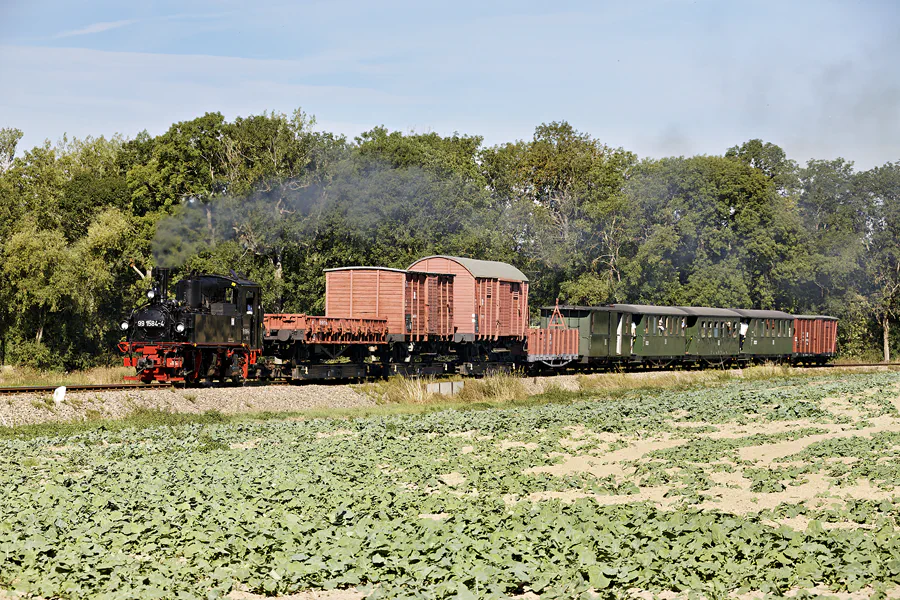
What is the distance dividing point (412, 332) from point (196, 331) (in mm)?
9017

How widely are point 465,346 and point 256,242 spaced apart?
12396mm

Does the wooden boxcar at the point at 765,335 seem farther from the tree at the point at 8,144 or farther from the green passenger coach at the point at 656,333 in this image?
the tree at the point at 8,144

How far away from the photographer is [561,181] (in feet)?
193

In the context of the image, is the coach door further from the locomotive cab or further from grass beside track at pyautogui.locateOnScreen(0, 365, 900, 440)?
the locomotive cab

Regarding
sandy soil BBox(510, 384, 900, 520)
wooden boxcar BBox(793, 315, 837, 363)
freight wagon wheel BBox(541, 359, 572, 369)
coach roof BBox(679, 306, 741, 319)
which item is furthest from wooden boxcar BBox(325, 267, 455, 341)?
wooden boxcar BBox(793, 315, 837, 363)

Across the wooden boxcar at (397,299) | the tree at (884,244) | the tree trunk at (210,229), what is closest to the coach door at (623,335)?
the wooden boxcar at (397,299)

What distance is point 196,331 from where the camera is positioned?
85.1 ft

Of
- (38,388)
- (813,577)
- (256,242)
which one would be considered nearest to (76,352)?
(256,242)

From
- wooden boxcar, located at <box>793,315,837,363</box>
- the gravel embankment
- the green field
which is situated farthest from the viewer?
wooden boxcar, located at <box>793,315,837,363</box>

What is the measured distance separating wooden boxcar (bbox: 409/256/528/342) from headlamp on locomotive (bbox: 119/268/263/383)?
30.4ft

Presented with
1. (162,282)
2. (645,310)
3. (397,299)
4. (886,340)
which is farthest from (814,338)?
(162,282)

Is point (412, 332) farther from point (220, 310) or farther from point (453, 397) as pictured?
point (220, 310)

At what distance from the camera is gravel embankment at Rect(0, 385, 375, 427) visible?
67.9ft

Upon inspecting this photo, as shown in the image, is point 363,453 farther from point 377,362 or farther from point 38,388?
point 377,362
